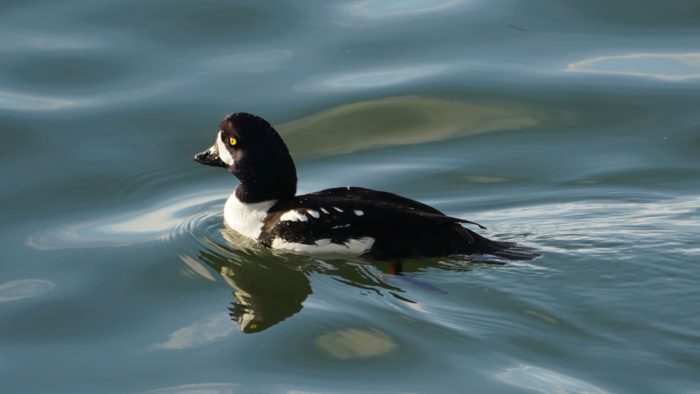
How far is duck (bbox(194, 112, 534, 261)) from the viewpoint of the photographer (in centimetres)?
892

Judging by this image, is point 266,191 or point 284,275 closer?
point 284,275

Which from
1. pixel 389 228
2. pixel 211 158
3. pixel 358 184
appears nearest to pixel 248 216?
pixel 211 158

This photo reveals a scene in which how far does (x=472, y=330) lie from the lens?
311 inches

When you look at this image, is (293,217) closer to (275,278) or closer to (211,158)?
(275,278)

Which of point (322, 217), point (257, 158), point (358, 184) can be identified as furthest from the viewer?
point (358, 184)

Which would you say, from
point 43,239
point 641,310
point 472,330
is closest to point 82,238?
point 43,239

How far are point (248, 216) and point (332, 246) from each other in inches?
30.7

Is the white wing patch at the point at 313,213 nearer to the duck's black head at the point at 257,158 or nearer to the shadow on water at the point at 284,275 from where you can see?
the shadow on water at the point at 284,275

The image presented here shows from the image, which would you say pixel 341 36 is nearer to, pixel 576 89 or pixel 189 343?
pixel 576 89

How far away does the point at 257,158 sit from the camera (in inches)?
376

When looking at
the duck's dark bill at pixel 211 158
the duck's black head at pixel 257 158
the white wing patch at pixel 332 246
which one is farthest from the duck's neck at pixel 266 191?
the white wing patch at pixel 332 246

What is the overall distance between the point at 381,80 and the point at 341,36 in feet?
3.17

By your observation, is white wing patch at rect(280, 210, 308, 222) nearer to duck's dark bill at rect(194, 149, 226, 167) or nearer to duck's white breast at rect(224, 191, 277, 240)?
duck's white breast at rect(224, 191, 277, 240)

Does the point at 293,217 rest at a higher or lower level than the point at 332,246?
higher
